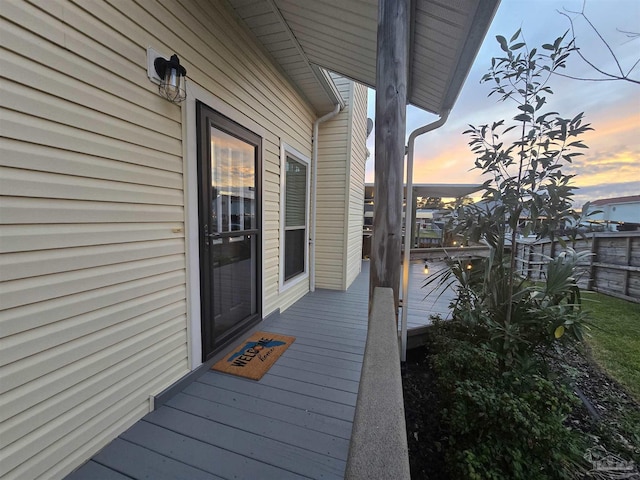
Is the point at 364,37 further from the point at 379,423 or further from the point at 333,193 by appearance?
the point at 379,423

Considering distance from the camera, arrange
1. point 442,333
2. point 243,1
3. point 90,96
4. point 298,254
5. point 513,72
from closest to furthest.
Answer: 1. point 90,96
2. point 513,72
3. point 243,1
4. point 442,333
5. point 298,254

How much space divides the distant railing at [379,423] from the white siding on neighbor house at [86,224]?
1419mm

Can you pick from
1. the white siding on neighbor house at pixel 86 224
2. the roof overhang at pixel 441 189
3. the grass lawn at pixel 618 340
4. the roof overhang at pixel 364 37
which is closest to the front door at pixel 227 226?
the white siding on neighbor house at pixel 86 224

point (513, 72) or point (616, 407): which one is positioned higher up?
point (513, 72)

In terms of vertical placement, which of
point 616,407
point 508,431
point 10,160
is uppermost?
point 10,160

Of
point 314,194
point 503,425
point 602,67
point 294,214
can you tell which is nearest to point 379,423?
point 503,425

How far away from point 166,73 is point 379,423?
2.12 meters

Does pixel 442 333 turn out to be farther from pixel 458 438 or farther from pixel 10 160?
pixel 10 160

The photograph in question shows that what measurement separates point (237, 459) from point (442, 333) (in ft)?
5.94

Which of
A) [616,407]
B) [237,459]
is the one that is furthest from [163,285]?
[616,407]

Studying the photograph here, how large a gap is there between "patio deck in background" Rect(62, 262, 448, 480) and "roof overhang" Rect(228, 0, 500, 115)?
253 centimetres

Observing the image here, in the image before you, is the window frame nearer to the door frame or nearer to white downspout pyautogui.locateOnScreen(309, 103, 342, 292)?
white downspout pyautogui.locateOnScreen(309, 103, 342, 292)

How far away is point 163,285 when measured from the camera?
181 cm

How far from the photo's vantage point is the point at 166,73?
1.69 meters
